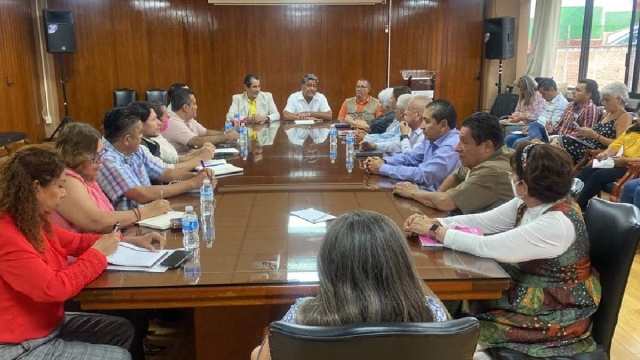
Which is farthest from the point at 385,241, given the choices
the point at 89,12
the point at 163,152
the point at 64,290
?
the point at 89,12

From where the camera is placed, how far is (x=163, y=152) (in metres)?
3.69

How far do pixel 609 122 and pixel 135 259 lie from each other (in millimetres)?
Result: 4339

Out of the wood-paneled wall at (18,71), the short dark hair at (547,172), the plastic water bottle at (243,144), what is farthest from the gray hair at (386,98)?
the wood-paneled wall at (18,71)

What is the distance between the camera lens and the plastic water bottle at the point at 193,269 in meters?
1.59

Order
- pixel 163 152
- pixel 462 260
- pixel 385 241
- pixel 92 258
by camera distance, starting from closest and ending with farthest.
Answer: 1. pixel 385 241
2. pixel 92 258
3. pixel 462 260
4. pixel 163 152

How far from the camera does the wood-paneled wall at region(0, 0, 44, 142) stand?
6.70 metres

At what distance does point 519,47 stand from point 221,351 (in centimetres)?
717

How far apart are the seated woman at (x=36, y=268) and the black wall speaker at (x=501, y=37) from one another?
22.1 feet

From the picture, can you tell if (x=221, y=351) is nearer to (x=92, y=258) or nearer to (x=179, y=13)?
(x=92, y=258)

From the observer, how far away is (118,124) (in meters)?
2.54

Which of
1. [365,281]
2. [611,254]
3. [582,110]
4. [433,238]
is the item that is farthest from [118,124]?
[582,110]

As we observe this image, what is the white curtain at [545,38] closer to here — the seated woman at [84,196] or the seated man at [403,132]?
the seated man at [403,132]

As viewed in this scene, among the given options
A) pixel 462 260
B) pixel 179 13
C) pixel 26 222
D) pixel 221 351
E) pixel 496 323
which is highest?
pixel 179 13

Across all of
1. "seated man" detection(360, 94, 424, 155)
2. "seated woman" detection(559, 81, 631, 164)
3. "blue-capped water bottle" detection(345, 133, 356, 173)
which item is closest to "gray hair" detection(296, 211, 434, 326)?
"blue-capped water bottle" detection(345, 133, 356, 173)
